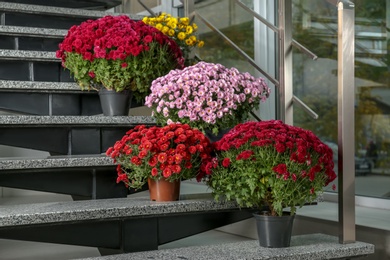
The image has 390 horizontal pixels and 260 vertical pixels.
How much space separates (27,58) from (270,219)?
1.46 m

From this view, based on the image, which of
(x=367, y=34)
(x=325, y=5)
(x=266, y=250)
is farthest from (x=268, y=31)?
(x=266, y=250)

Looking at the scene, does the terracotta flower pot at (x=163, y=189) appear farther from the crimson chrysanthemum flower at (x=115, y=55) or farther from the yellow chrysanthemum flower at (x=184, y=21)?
the yellow chrysanthemum flower at (x=184, y=21)

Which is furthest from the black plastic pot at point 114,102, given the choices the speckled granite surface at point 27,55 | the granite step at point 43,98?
the speckled granite surface at point 27,55

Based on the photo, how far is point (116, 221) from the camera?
6.85 feet

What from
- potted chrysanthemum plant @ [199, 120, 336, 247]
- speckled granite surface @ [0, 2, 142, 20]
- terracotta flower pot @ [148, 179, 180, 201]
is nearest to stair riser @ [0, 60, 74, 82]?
speckled granite surface @ [0, 2, 142, 20]

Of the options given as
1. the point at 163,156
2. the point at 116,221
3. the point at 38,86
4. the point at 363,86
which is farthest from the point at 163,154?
the point at 363,86

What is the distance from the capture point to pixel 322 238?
90.8 inches

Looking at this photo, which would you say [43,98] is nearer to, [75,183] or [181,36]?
[75,183]

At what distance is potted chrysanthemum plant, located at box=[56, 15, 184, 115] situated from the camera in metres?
2.78

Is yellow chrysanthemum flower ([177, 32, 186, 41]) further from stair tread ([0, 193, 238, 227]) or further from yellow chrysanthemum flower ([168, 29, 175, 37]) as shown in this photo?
stair tread ([0, 193, 238, 227])

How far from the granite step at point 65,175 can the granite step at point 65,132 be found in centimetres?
14

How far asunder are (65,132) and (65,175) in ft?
Answer: 0.84

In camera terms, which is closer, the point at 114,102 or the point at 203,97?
the point at 203,97

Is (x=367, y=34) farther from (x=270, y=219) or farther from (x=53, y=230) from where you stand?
(x=53, y=230)
